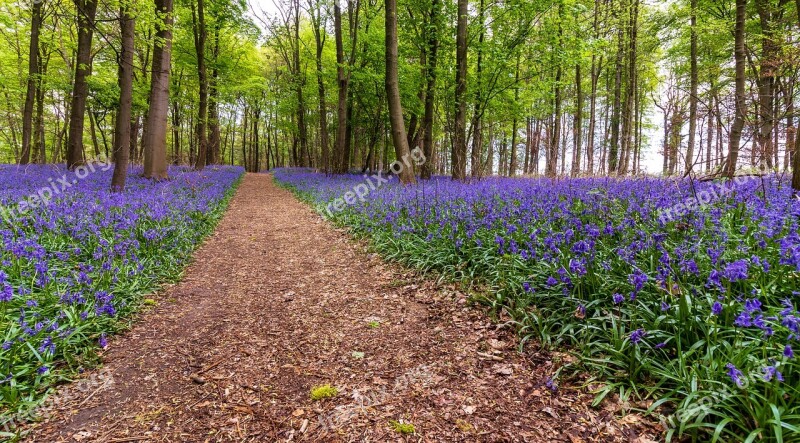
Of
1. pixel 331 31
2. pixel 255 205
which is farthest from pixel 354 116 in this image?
pixel 255 205

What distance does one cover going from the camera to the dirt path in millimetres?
2223

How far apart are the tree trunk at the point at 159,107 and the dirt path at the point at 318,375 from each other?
879 cm

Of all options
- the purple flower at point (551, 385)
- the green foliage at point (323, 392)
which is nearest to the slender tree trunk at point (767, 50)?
the purple flower at point (551, 385)

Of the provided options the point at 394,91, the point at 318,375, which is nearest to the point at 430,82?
the point at 394,91

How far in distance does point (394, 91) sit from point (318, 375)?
9.53m

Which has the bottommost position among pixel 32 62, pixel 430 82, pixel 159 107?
pixel 159 107

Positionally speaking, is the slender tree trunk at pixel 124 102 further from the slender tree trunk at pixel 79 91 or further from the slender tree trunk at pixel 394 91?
the slender tree trunk at pixel 394 91

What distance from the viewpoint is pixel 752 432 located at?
5.42 ft

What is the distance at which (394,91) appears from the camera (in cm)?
1080

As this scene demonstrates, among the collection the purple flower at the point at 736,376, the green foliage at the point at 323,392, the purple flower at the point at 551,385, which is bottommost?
the green foliage at the point at 323,392

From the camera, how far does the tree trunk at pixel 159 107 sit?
35.6ft

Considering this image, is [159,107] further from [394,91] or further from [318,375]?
[318,375]

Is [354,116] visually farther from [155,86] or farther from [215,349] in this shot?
[215,349]

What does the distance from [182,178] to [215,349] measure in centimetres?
1151
